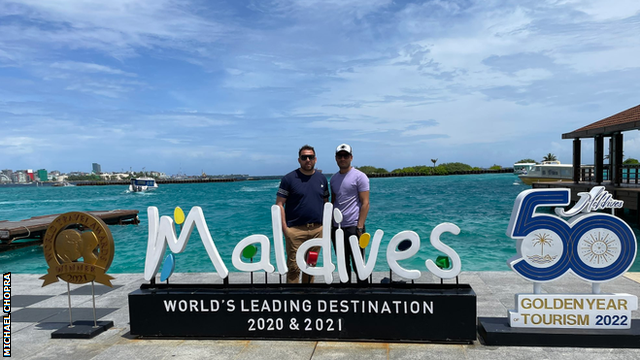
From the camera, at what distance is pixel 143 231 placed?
2483 cm

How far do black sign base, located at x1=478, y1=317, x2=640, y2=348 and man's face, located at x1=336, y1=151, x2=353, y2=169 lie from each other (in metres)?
2.52

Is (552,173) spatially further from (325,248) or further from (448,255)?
(325,248)

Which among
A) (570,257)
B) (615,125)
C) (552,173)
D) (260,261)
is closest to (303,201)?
(260,261)

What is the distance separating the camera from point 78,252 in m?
5.16

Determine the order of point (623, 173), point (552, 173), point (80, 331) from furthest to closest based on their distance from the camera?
1. point (552, 173)
2. point (623, 173)
3. point (80, 331)

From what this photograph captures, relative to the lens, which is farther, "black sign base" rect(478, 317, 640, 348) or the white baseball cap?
the white baseball cap

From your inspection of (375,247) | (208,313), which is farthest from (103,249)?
(375,247)

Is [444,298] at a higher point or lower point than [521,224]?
lower

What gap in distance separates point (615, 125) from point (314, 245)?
19.2 meters

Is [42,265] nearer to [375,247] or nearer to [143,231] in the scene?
[143,231]

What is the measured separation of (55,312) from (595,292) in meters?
7.45

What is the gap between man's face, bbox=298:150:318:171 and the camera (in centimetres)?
529

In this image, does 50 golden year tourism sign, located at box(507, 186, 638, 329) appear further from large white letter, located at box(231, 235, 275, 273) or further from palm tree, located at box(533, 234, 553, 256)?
large white letter, located at box(231, 235, 275, 273)

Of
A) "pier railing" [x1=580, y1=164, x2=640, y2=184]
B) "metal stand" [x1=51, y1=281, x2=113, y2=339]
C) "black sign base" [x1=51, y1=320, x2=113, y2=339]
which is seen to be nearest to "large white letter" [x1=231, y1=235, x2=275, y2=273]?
"metal stand" [x1=51, y1=281, x2=113, y2=339]
